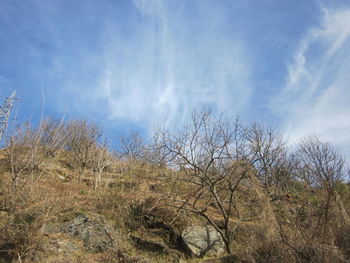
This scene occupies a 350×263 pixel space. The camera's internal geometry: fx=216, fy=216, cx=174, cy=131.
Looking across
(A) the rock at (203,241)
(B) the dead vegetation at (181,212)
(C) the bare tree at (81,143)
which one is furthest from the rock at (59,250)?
(C) the bare tree at (81,143)

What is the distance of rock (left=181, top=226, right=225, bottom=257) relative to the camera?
7.72 m

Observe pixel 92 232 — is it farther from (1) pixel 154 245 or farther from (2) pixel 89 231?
(1) pixel 154 245

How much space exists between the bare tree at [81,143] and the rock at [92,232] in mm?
10662

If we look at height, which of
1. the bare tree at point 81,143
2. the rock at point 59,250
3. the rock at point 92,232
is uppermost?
the bare tree at point 81,143

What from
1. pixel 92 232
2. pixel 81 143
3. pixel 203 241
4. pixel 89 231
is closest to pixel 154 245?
pixel 203 241

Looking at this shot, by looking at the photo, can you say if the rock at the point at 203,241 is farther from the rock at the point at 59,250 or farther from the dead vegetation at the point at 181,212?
the rock at the point at 59,250

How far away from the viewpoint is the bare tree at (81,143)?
18.2m

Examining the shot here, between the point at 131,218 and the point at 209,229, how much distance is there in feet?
11.0

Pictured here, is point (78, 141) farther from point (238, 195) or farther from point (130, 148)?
point (238, 195)

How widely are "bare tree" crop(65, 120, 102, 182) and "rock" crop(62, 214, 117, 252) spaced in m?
10.7

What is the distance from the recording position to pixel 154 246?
318 inches

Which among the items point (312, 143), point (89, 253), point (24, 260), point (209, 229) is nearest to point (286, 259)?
point (209, 229)

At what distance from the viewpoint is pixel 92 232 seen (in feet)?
24.4

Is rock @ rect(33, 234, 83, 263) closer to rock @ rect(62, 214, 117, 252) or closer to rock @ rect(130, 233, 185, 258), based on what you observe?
rock @ rect(62, 214, 117, 252)
